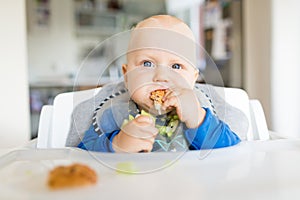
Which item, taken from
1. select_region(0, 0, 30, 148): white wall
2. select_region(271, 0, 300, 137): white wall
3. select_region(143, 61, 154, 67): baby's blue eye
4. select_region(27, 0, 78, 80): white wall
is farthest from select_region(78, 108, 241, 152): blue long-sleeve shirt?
select_region(27, 0, 78, 80): white wall

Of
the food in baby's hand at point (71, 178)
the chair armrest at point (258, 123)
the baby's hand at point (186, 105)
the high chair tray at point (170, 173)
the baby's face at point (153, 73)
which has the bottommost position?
the chair armrest at point (258, 123)

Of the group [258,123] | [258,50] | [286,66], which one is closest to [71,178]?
[258,123]

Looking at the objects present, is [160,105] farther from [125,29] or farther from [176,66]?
[125,29]

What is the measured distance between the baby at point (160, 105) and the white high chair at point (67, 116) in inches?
6.0

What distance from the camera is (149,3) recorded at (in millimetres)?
3492

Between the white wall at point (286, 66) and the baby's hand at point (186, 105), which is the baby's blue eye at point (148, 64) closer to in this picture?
the baby's hand at point (186, 105)

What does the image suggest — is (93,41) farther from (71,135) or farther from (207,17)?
(71,135)

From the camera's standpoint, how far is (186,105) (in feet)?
1.93

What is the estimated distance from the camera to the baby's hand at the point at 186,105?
1.89 ft

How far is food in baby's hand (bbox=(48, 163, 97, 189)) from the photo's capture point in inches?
14.3

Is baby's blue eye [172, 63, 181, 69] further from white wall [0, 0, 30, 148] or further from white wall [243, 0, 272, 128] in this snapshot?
white wall [243, 0, 272, 128]

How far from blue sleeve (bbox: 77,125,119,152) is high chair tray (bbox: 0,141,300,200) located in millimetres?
37

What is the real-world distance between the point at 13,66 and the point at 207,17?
189 cm

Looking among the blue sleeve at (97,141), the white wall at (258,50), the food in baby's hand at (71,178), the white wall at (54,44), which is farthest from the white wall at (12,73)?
the white wall at (54,44)
